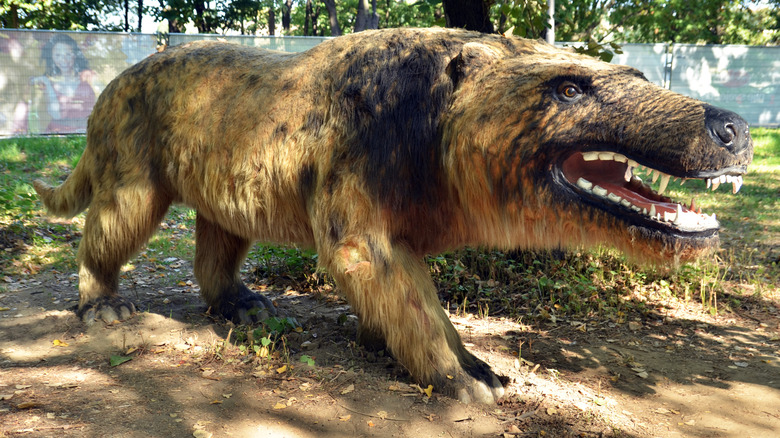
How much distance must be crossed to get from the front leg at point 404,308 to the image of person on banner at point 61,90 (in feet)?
40.1

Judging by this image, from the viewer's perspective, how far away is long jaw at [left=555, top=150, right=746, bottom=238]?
2.61 meters

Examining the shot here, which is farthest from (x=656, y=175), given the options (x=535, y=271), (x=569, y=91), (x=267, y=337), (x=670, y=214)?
(x=535, y=271)

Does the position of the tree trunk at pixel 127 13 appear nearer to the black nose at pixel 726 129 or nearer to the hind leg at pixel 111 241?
the hind leg at pixel 111 241

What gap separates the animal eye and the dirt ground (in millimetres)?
1593

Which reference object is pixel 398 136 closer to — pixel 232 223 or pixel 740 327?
pixel 232 223

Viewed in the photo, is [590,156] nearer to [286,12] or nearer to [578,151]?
[578,151]

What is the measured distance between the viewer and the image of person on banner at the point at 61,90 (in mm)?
13477

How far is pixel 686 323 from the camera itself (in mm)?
4836

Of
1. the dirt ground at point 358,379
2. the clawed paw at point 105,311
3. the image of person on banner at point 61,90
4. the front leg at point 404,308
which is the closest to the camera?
the dirt ground at point 358,379

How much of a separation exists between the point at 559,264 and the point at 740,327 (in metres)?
1.48

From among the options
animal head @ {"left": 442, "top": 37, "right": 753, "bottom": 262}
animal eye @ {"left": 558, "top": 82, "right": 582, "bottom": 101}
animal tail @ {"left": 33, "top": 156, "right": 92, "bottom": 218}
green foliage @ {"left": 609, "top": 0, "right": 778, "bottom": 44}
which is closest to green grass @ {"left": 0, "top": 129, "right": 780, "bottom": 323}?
animal tail @ {"left": 33, "top": 156, "right": 92, "bottom": 218}


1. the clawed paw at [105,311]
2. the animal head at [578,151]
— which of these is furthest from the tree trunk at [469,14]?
the clawed paw at [105,311]

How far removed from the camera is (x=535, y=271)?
562 centimetres

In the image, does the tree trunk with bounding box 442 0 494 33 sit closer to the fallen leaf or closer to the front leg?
the front leg
